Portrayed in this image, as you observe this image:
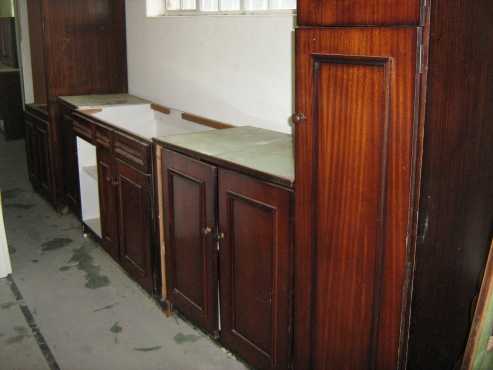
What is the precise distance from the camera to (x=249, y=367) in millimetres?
2492

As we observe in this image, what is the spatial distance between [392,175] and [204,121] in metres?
2.07

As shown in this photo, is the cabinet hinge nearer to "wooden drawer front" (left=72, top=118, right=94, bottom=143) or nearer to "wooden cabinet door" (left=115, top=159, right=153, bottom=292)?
"wooden cabinet door" (left=115, top=159, right=153, bottom=292)

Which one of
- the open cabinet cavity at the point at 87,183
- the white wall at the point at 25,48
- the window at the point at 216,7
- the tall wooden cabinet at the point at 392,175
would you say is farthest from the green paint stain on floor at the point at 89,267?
the white wall at the point at 25,48

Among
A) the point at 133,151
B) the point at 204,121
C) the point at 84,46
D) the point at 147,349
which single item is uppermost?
the point at 84,46

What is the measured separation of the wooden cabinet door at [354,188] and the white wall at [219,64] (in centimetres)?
106

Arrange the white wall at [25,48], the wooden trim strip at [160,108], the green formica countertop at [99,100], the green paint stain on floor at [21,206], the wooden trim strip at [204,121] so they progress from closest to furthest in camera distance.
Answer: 1. the wooden trim strip at [204,121]
2. the wooden trim strip at [160,108]
3. the green formica countertop at [99,100]
4. the green paint stain on floor at [21,206]
5. the white wall at [25,48]

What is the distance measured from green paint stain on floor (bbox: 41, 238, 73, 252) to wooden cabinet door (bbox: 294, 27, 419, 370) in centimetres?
253

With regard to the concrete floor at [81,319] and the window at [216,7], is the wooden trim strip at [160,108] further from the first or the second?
the concrete floor at [81,319]

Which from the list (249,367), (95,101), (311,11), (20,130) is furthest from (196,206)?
(20,130)

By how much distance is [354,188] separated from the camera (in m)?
1.64

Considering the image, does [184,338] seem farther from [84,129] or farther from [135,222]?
[84,129]

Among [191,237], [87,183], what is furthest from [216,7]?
[87,183]

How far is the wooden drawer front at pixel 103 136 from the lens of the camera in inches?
131

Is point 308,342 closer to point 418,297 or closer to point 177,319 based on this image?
point 418,297
